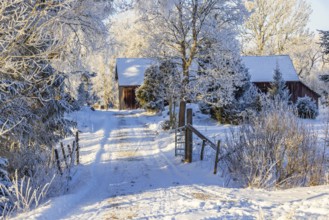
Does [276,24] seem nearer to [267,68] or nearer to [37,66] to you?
[267,68]

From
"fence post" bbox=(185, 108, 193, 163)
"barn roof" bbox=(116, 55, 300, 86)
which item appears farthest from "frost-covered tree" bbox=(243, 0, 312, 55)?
"fence post" bbox=(185, 108, 193, 163)

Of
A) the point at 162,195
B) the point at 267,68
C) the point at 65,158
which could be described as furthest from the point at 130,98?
the point at 162,195

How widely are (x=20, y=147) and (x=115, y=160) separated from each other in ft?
16.8

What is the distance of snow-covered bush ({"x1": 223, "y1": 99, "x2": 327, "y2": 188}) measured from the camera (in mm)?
8680

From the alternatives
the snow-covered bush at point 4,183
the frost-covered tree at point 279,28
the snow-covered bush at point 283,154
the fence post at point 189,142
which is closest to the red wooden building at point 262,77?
the frost-covered tree at point 279,28

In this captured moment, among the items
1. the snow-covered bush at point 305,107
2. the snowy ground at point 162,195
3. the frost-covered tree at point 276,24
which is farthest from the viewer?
the frost-covered tree at point 276,24

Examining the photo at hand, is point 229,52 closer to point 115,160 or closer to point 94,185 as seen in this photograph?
point 115,160

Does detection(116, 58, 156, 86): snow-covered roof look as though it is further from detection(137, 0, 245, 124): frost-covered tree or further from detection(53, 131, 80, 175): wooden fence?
detection(53, 131, 80, 175): wooden fence

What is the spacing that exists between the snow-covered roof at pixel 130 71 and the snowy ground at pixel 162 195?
85.4 feet

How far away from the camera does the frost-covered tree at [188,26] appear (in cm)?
1549

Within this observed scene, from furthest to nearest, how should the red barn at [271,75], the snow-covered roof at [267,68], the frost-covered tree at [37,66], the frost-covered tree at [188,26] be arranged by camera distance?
the snow-covered roof at [267,68] → the red barn at [271,75] → the frost-covered tree at [188,26] → the frost-covered tree at [37,66]

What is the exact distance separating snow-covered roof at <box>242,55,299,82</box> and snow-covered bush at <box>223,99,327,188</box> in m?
25.5

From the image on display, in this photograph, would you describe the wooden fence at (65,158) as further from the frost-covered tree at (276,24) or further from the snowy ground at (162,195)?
the frost-covered tree at (276,24)

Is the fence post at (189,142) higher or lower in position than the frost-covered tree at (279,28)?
lower
